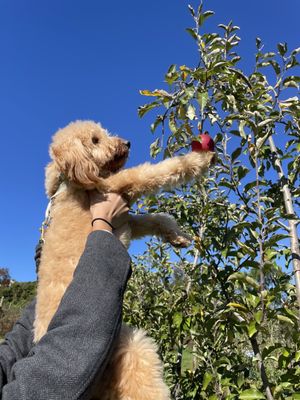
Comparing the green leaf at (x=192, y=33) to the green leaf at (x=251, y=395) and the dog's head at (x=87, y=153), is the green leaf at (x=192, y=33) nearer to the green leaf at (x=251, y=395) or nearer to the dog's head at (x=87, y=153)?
the dog's head at (x=87, y=153)

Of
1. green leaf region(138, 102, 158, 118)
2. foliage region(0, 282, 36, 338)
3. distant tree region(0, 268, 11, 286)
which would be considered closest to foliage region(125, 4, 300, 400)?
green leaf region(138, 102, 158, 118)

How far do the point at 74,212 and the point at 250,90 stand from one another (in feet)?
4.20

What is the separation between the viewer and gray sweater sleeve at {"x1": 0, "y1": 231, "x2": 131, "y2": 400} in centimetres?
136

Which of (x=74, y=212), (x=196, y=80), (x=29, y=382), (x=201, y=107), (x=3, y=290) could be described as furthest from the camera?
(x=3, y=290)

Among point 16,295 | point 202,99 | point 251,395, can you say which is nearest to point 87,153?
point 202,99

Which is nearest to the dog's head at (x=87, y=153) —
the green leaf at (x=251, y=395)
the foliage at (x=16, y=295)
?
the green leaf at (x=251, y=395)

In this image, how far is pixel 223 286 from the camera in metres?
2.09

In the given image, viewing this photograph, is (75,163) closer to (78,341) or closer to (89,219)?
(89,219)

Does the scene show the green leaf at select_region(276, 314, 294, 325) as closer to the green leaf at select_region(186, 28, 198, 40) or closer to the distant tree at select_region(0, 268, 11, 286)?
the green leaf at select_region(186, 28, 198, 40)

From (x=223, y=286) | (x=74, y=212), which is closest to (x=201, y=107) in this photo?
(x=223, y=286)

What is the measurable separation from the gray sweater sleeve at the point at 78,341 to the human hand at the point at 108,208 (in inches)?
17.7

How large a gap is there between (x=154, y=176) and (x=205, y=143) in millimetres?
501

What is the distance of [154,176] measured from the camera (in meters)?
2.59

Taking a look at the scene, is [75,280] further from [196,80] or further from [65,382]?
[196,80]
